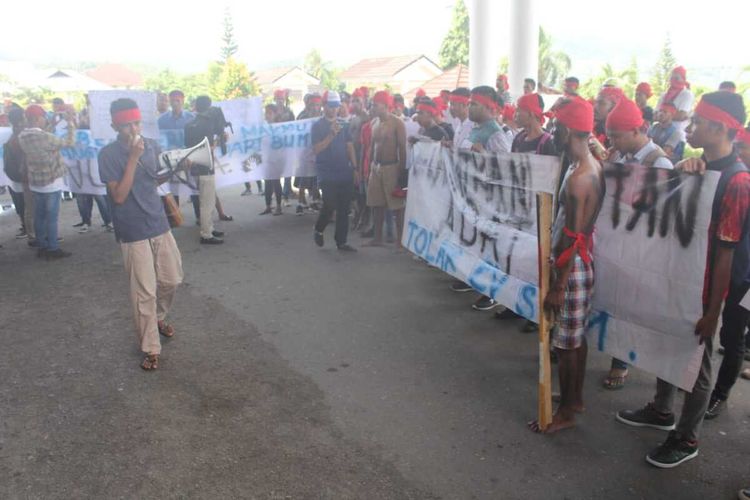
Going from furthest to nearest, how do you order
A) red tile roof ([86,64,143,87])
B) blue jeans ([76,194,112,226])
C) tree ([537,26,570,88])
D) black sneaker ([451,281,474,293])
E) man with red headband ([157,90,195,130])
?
red tile roof ([86,64,143,87]) < tree ([537,26,570,88]) < blue jeans ([76,194,112,226]) < man with red headband ([157,90,195,130]) < black sneaker ([451,281,474,293])

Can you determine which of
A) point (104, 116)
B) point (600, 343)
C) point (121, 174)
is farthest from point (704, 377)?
point (104, 116)

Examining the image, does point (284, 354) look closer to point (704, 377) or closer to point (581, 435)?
point (581, 435)

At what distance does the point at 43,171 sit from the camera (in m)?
7.89

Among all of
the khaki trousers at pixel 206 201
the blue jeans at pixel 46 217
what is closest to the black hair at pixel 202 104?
the khaki trousers at pixel 206 201

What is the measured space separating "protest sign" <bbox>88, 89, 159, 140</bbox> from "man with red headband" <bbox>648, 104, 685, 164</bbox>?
609cm

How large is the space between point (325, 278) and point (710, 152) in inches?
182

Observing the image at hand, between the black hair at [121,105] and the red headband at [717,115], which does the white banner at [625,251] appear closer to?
the red headband at [717,115]

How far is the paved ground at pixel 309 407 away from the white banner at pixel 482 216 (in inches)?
22.8

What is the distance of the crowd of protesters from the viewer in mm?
3299

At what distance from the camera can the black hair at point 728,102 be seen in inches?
127

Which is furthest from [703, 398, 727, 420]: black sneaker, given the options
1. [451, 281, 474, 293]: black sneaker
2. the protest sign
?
the protest sign

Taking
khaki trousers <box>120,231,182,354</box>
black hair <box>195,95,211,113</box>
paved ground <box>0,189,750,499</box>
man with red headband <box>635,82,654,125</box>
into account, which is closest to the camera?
paved ground <box>0,189,750,499</box>

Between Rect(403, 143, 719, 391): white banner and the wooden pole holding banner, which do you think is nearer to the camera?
Rect(403, 143, 719, 391): white banner

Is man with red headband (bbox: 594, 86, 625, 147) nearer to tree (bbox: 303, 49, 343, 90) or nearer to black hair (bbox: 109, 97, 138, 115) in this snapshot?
black hair (bbox: 109, 97, 138, 115)
